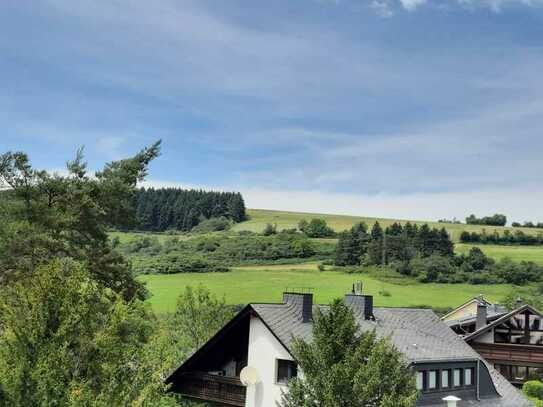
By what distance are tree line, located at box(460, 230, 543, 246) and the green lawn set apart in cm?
383

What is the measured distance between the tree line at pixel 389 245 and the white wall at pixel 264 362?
78483mm

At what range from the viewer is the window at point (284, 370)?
27891mm

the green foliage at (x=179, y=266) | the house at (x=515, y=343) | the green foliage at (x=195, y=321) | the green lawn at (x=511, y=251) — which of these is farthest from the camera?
the green lawn at (x=511, y=251)

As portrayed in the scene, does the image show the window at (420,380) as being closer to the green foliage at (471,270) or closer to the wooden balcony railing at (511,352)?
the wooden balcony railing at (511,352)

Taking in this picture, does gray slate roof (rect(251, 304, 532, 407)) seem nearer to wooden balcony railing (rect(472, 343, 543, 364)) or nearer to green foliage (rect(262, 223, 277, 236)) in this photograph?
wooden balcony railing (rect(472, 343, 543, 364))

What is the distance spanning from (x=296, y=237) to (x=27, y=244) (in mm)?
96543

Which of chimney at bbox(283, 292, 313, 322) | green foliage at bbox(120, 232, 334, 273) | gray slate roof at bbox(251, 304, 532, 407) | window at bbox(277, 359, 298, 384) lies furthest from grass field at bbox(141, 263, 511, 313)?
window at bbox(277, 359, 298, 384)

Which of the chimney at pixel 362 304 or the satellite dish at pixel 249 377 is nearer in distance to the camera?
the satellite dish at pixel 249 377

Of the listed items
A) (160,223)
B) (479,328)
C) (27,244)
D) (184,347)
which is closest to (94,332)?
(27,244)

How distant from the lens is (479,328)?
46906 mm

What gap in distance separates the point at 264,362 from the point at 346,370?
9.73 metres

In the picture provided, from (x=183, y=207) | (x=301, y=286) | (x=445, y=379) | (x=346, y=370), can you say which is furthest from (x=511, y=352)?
(x=183, y=207)

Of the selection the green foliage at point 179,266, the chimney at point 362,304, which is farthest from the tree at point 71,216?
the green foliage at point 179,266

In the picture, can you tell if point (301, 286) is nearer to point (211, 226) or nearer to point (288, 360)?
point (211, 226)
